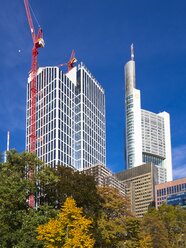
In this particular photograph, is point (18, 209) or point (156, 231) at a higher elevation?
point (156, 231)

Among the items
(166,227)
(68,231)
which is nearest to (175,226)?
(166,227)

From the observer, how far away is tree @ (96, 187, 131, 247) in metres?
55.7

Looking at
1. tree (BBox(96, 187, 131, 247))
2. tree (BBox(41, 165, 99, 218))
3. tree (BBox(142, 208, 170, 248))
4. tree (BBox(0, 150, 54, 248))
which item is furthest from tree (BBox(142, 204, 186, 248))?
tree (BBox(0, 150, 54, 248))

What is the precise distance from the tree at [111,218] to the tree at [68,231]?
15926 millimetres

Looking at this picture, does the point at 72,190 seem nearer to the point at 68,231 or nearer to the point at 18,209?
the point at 18,209

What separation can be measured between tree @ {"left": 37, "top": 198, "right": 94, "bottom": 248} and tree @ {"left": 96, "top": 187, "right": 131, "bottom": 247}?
15926 mm

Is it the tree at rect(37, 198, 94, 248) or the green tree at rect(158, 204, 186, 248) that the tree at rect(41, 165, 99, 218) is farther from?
the green tree at rect(158, 204, 186, 248)

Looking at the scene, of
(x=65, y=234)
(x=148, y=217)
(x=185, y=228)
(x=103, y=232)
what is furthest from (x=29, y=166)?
(x=185, y=228)

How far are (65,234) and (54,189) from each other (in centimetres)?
1498

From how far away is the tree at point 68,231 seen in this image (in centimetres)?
3751

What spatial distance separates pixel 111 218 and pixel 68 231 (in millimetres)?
23076

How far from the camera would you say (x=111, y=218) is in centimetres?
6109

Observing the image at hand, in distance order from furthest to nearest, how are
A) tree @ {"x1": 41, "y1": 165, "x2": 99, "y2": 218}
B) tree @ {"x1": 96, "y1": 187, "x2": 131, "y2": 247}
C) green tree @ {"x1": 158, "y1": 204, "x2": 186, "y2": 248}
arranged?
green tree @ {"x1": 158, "y1": 204, "x2": 186, "y2": 248} → tree @ {"x1": 96, "y1": 187, "x2": 131, "y2": 247} → tree @ {"x1": 41, "y1": 165, "x2": 99, "y2": 218}

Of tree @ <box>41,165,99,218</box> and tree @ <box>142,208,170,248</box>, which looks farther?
tree @ <box>142,208,170,248</box>
